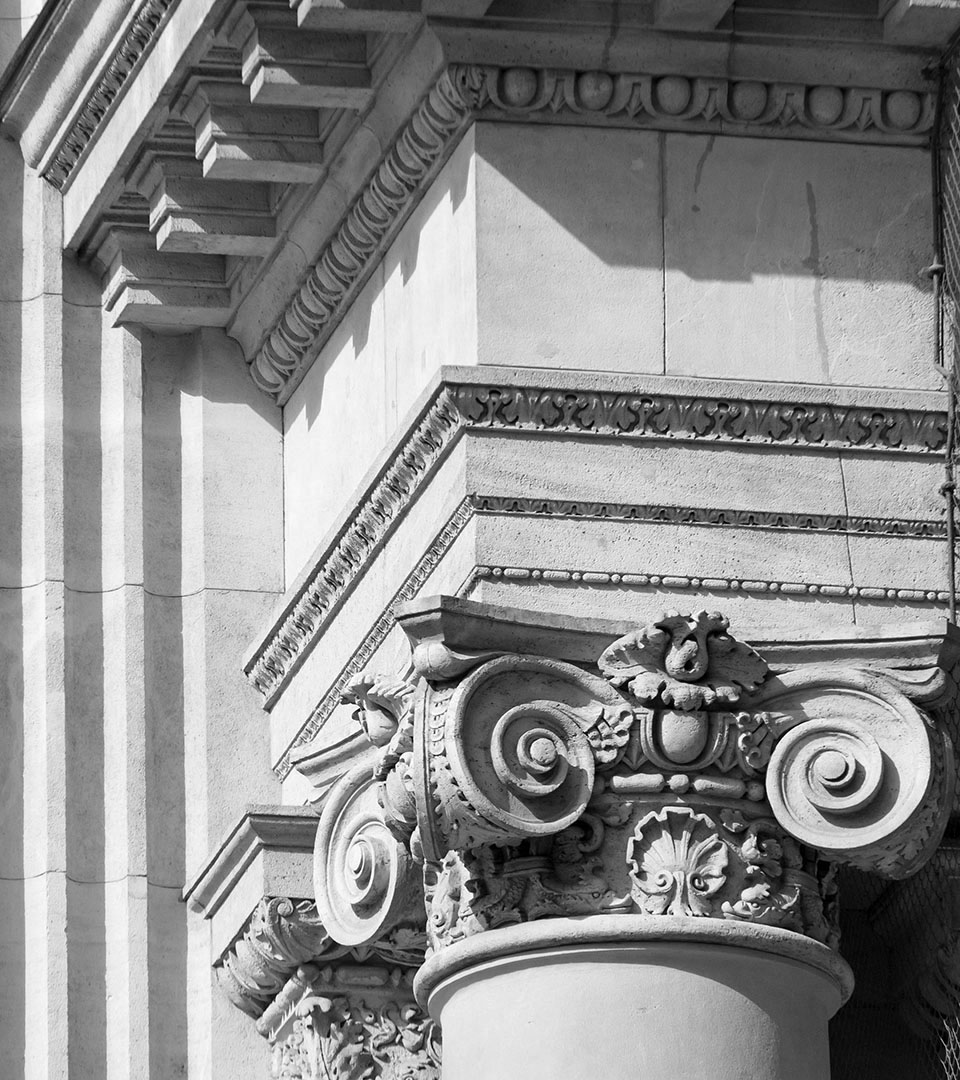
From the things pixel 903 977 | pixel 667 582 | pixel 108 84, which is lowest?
pixel 903 977

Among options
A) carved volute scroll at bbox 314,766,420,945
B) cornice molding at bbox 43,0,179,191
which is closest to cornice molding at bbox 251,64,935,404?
cornice molding at bbox 43,0,179,191

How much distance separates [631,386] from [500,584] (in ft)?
3.36

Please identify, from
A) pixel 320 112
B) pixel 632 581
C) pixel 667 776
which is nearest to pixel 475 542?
pixel 632 581

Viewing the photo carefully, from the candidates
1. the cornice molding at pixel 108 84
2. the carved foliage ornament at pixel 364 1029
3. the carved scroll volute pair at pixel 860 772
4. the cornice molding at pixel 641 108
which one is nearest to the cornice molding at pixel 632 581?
the carved scroll volute pair at pixel 860 772

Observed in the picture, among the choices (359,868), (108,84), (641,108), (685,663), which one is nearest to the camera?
(685,663)

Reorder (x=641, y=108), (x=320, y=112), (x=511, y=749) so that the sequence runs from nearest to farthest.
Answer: (x=511, y=749) < (x=641, y=108) < (x=320, y=112)

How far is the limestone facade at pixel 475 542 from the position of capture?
509 inches

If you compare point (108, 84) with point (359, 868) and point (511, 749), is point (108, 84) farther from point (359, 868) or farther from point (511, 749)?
point (511, 749)

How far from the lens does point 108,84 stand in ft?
55.8

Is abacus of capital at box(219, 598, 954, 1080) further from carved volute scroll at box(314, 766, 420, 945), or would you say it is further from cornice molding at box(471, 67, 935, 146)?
cornice molding at box(471, 67, 935, 146)

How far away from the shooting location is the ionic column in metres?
12.8

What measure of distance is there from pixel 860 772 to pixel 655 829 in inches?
32.4

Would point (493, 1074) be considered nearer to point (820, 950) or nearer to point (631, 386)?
point (820, 950)

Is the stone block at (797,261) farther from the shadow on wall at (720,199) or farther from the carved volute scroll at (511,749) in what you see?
the carved volute scroll at (511,749)
